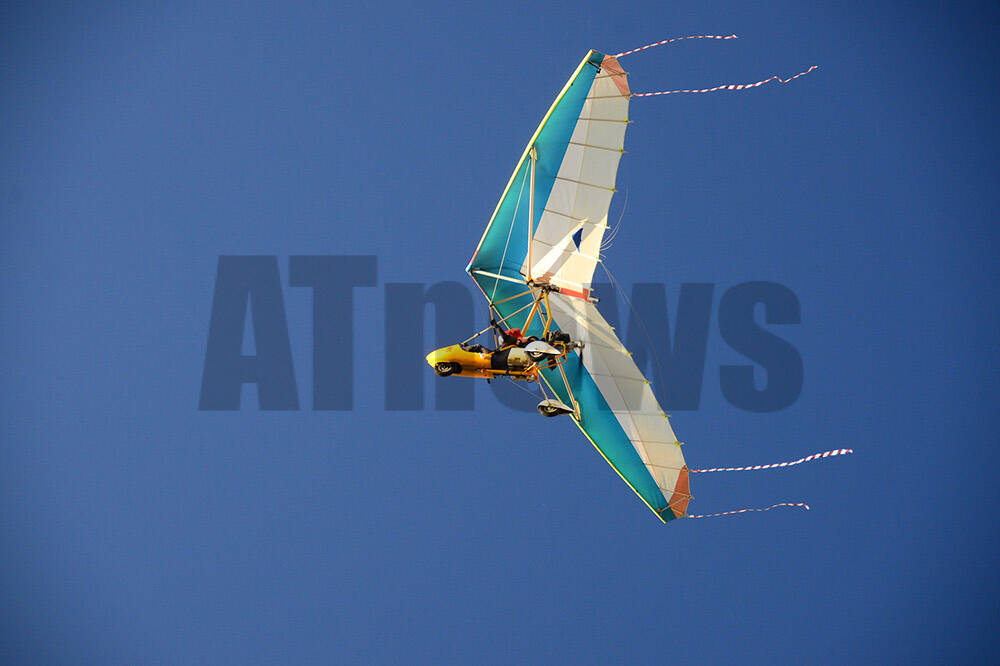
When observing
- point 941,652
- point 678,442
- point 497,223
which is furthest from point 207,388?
point 941,652

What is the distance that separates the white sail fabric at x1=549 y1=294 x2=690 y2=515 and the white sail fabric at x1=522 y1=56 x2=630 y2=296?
0.37 m

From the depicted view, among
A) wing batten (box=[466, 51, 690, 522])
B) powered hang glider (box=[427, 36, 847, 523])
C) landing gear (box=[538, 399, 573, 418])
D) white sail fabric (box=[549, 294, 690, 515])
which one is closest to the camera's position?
landing gear (box=[538, 399, 573, 418])

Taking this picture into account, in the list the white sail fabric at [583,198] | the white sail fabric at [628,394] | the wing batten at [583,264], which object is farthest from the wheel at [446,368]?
the white sail fabric at [628,394]

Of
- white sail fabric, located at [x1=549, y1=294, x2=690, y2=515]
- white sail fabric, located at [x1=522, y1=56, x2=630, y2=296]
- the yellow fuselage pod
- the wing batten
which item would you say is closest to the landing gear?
the yellow fuselage pod

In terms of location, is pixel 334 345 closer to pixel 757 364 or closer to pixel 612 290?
pixel 612 290

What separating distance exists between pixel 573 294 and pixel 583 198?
119cm

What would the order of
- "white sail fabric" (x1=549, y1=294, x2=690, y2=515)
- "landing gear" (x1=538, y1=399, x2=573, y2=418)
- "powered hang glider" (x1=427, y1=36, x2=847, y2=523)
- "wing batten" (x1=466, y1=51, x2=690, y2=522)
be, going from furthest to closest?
"white sail fabric" (x1=549, y1=294, x2=690, y2=515) < "wing batten" (x1=466, y1=51, x2=690, y2=522) < "powered hang glider" (x1=427, y1=36, x2=847, y2=523) < "landing gear" (x1=538, y1=399, x2=573, y2=418)

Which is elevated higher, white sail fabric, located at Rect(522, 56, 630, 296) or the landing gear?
white sail fabric, located at Rect(522, 56, 630, 296)

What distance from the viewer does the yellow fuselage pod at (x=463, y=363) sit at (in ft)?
35.0

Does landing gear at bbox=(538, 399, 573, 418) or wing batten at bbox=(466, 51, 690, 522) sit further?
wing batten at bbox=(466, 51, 690, 522)

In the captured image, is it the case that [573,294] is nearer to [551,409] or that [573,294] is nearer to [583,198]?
[583,198]

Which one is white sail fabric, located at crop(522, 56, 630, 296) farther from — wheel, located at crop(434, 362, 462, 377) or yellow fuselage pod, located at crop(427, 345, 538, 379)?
wheel, located at crop(434, 362, 462, 377)

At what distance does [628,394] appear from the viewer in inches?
469

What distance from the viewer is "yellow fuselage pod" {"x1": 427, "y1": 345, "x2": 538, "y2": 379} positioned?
35.0ft
